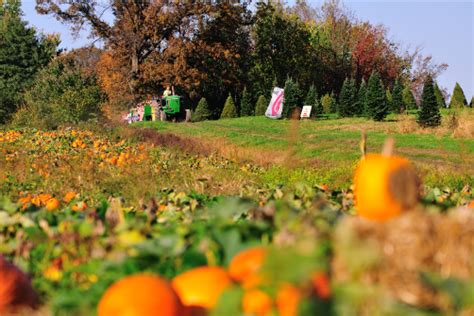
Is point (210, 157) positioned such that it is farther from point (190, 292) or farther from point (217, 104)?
point (217, 104)

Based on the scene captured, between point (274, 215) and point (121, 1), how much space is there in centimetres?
3617

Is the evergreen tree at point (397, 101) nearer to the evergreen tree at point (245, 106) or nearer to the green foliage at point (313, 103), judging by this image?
the green foliage at point (313, 103)

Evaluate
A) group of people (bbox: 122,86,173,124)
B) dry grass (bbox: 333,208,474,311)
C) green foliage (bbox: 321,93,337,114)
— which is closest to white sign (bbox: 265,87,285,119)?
green foliage (bbox: 321,93,337,114)

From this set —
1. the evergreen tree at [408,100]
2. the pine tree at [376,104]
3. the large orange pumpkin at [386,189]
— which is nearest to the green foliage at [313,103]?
the evergreen tree at [408,100]

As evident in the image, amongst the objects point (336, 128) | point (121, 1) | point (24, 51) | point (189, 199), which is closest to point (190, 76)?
point (121, 1)

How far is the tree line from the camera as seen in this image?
34.1 metres

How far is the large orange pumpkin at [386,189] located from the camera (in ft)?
6.02

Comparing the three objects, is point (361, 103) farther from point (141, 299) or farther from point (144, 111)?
point (141, 299)

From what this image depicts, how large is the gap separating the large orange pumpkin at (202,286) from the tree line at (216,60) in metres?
21.9

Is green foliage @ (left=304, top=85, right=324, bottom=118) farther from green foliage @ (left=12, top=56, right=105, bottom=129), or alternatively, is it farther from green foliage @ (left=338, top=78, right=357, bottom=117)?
green foliage @ (left=12, top=56, right=105, bottom=129)

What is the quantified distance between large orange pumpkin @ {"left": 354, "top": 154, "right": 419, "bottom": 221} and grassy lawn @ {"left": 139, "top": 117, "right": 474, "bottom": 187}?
4.96 ft

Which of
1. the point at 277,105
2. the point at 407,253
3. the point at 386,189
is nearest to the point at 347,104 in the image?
the point at 277,105

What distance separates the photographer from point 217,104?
43406 millimetres

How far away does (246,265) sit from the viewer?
5.21ft
